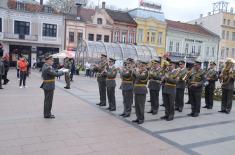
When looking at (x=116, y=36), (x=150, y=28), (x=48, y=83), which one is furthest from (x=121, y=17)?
(x=48, y=83)

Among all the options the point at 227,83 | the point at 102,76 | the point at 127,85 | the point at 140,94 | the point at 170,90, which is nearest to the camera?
the point at 140,94

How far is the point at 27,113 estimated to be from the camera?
853 cm

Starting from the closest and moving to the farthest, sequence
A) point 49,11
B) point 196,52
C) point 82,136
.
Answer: point 82,136 → point 49,11 → point 196,52

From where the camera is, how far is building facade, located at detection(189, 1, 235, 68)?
162 feet

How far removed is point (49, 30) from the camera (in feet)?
122

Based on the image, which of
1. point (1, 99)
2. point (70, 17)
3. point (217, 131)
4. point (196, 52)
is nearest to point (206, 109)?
point (217, 131)

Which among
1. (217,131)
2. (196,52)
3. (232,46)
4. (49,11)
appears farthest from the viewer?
(232,46)

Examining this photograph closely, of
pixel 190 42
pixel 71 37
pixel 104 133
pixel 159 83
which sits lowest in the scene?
pixel 104 133

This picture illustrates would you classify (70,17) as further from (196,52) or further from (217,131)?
(217,131)

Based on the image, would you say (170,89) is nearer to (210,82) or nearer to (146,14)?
(210,82)

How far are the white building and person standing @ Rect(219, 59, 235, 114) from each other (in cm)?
3308

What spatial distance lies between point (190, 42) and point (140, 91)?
41.2 metres

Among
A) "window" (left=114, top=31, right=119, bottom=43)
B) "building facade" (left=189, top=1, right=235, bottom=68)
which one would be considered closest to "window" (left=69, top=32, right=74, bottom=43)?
"window" (left=114, top=31, right=119, bottom=43)

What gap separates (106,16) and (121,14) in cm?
317
